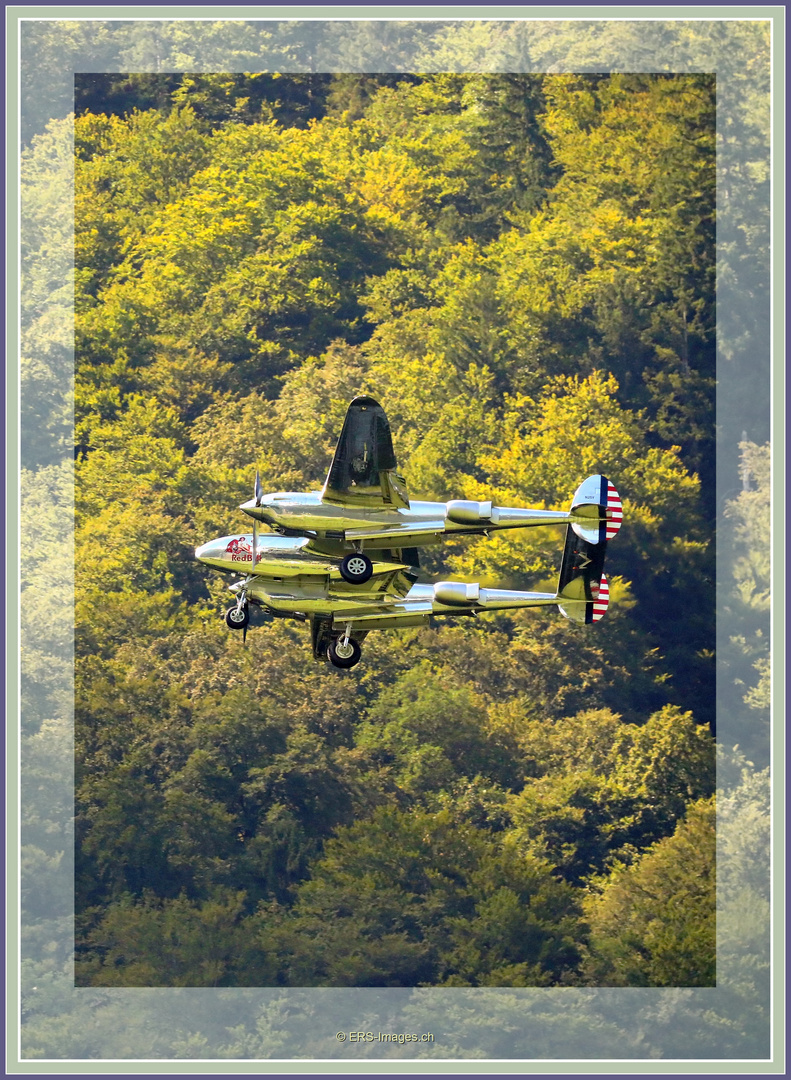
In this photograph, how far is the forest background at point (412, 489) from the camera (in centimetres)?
6550

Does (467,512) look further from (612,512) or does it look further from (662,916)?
(662,916)

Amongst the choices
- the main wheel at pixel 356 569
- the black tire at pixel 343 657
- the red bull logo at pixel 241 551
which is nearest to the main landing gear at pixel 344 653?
the black tire at pixel 343 657

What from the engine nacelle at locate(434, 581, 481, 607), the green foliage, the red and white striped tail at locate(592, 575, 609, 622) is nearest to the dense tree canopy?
the green foliage

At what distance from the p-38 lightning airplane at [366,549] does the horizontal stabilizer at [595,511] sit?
0.09 ft

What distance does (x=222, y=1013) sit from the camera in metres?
61.4

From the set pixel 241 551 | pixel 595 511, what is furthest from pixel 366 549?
pixel 595 511

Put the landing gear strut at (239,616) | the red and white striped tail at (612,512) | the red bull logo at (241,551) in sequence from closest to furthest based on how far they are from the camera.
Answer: the landing gear strut at (239,616) → the red bull logo at (241,551) → the red and white striped tail at (612,512)

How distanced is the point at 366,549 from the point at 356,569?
2254 millimetres

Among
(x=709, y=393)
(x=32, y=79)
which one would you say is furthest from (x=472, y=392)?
(x=32, y=79)

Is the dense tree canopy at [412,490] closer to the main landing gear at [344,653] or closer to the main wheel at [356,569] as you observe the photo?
the main landing gear at [344,653]

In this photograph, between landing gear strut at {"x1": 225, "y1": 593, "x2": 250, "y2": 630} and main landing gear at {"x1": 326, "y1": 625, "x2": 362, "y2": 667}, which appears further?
main landing gear at {"x1": 326, "y1": 625, "x2": 362, "y2": 667}

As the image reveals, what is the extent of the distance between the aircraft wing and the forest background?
23344mm

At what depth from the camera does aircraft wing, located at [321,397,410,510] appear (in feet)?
140

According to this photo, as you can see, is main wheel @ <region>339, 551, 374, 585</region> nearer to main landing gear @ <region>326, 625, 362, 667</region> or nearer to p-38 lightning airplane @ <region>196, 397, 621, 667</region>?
p-38 lightning airplane @ <region>196, 397, 621, 667</region>
